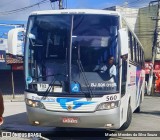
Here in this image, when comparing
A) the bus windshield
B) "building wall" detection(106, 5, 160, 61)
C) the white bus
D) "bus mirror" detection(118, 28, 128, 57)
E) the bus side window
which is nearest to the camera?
"bus mirror" detection(118, 28, 128, 57)

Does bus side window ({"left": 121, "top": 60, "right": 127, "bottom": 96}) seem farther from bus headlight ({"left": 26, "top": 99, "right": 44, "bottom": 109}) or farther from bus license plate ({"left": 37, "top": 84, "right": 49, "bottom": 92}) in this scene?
bus headlight ({"left": 26, "top": 99, "right": 44, "bottom": 109})

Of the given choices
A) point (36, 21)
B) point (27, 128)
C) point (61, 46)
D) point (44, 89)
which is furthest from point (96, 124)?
point (27, 128)

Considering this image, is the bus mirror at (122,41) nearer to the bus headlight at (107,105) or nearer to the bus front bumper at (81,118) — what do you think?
the bus headlight at (107,105)

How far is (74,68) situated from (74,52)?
396 millimetres

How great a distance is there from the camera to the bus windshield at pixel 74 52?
29.7 ft

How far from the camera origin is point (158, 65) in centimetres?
4044

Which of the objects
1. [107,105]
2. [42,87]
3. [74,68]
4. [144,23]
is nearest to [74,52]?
[74,68]

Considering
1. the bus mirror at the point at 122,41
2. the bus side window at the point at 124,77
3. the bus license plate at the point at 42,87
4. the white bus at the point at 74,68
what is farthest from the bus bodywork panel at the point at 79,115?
the bus mirror at the point at 122,41

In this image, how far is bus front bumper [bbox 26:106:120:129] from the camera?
8.81 meters

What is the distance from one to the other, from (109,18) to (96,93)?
1.90 meters

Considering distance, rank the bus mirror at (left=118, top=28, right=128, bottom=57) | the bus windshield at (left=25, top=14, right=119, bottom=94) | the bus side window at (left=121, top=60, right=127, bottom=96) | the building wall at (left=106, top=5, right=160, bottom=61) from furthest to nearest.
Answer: the building wall at (left=106, top=5, right=160, bottom=61) < the bus side window at (left=121, top=60, right=127, bottom=96) < the bus windshield at (left=25, top=14, right=119, bottom=94) < the bus mirror at (left=118, top=28, right=128, bottom=57)

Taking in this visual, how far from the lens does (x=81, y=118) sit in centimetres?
887

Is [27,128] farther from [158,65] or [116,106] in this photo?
[158,65]

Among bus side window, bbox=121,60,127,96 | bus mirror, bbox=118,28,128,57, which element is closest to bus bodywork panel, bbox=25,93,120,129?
bus side window, bbox=121,60,127,96
